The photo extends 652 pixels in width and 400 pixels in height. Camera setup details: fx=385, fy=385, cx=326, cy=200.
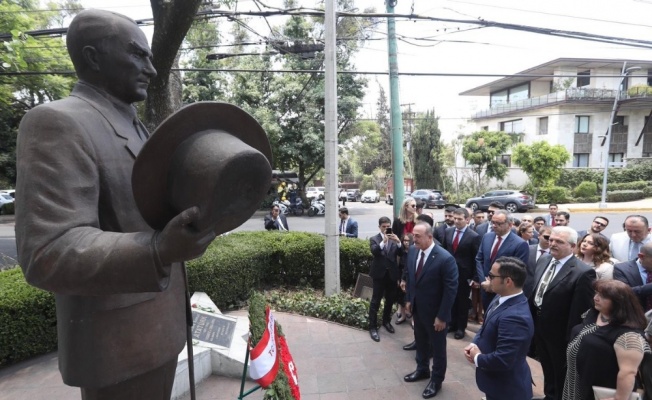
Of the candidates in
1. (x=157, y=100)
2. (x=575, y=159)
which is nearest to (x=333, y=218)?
(x=157, y=100)

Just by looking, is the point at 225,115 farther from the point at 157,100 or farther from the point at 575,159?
the point at 575,159

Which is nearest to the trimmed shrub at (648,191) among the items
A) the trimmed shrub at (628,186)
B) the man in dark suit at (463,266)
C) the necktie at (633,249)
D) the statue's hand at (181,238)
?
the trimmed shrub at (628,186)

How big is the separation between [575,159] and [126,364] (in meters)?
38.2

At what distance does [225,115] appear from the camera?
1148mm

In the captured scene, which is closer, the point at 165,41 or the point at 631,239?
the point at 165,41

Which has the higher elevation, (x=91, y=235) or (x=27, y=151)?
(x=27, y=151)

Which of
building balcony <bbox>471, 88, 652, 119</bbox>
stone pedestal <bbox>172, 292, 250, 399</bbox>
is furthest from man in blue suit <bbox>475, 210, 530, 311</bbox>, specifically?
building balcony <bbox>471, 88, 652, 119</bbox>

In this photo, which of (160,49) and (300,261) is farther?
(300,261)

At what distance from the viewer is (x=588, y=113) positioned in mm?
31391

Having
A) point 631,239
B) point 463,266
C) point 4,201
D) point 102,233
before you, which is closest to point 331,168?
point 463,266

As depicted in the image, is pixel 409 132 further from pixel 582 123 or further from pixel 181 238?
pixel 181 238

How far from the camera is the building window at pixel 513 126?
34725mm

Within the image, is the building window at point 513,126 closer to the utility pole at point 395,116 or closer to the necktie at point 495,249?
the utility pole at point 395,116

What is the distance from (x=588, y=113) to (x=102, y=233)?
1502 inches
